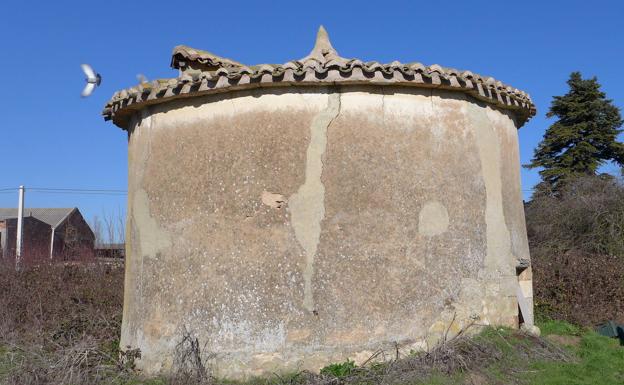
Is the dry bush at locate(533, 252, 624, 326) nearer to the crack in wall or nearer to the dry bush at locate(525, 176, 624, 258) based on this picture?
the dry bush at locate(525, 176, 624, 258)

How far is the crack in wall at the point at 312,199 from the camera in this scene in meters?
6.27

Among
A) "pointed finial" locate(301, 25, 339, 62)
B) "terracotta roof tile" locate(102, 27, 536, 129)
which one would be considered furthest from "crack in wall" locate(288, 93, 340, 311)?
"pointed finial" locate(301, 25, 339, 62)

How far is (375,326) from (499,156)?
2.81 metres

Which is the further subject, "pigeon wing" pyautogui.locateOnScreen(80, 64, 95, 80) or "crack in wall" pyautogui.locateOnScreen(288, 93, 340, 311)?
"pigeon wing" pyautogui.locateOnScreen(80, 64, 95, 80)

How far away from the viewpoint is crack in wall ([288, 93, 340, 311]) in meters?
6.27

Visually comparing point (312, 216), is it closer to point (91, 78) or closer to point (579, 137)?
point (91, 78)

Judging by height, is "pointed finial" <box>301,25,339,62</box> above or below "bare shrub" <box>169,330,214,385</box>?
above

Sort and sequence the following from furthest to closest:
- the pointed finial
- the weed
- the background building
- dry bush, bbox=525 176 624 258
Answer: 1. the background building
2. dry bush, bbox=525 176 624 258
3. the pointed finial
4. the weed

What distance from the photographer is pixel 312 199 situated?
636 centimetres

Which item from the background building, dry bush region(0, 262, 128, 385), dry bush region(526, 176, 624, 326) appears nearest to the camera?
dry bush region(0, 262, 128, 385)

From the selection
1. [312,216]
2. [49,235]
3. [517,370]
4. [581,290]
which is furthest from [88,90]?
[49,235]

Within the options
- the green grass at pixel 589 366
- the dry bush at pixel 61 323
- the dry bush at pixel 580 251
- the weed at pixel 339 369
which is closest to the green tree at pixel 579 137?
the dry bush at pixel 580 251

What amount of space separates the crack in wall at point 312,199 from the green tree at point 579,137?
16142mm

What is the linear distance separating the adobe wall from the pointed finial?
869mm
